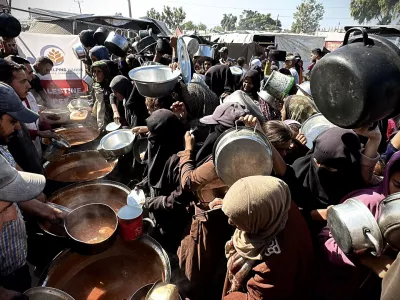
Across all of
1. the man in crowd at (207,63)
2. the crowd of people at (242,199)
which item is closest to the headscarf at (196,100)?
the crowd of people at (242,199)

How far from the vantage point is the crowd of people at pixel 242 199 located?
126cm

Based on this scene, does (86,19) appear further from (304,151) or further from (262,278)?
(262,278)

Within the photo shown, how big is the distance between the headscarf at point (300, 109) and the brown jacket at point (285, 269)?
214 cm

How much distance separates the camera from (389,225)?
103cm

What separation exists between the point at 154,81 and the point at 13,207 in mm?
1989

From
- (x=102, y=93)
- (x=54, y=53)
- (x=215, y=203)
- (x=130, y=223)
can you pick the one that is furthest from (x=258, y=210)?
(x=54, y=53)

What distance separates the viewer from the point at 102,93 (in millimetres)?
4633

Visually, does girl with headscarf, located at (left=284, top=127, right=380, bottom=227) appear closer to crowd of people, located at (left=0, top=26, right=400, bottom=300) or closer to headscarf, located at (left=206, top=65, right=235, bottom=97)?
crowd of people, located at (left=0, top=26, right=400, bottom=300)

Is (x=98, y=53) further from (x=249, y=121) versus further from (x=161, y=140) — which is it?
(x=249, y=121)

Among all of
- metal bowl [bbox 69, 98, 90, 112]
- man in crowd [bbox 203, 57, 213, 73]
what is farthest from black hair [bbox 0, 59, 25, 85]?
man in crowd [bbox 203, 57, 213, 73]

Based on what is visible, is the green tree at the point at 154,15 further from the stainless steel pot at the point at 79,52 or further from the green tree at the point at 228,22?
the stainless steel pot at the point at 79,52

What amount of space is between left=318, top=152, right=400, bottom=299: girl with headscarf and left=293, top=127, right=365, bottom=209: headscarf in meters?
0.30

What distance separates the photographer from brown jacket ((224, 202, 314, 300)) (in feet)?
4.13

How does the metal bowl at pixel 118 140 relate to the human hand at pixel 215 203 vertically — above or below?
below
